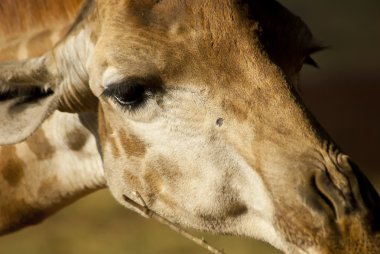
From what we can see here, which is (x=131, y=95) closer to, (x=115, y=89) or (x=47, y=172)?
(x=115, y=89)

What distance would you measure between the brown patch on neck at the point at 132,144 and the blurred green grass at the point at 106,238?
4.52m

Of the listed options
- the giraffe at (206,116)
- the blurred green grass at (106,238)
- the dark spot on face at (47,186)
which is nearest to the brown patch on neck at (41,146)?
the dark spot on face at (47,186)

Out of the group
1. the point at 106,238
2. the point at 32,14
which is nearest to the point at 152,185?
the point at 32,14

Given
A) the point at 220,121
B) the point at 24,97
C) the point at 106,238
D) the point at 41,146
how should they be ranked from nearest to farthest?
the point at 220,121 → the point at 24,97 → the point at 41,146 → the point at 106,238

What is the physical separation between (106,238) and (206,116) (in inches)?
213

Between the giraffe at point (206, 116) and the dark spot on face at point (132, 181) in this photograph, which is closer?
the giraffe at point (206, 116)

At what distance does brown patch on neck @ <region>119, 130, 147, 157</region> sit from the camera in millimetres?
3287

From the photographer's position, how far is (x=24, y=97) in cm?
353

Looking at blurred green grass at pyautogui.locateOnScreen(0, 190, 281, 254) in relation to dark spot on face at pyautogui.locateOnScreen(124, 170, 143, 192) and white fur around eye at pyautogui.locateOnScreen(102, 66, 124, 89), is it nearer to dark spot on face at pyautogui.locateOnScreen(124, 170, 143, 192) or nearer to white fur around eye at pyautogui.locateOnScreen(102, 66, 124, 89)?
dark spot on face at pyautogui.locateOnScreen(124, 170, 143, 192)

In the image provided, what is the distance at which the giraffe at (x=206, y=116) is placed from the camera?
2.85 m

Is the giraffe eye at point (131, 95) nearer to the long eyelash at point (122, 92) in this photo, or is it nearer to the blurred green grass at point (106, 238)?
the long eyelash at point (122, 92)

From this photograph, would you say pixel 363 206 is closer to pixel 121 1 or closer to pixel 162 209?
pixel 162 209

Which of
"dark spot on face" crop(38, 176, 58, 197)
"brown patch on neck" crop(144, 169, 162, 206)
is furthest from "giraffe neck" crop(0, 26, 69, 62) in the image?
"brown patch on neck" crop(144, 169, 162, 206)

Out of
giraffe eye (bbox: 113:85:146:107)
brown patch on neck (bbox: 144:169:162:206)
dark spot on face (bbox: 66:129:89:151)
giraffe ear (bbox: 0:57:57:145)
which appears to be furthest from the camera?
dark spot on face (bbox: 66:129:89:151)
